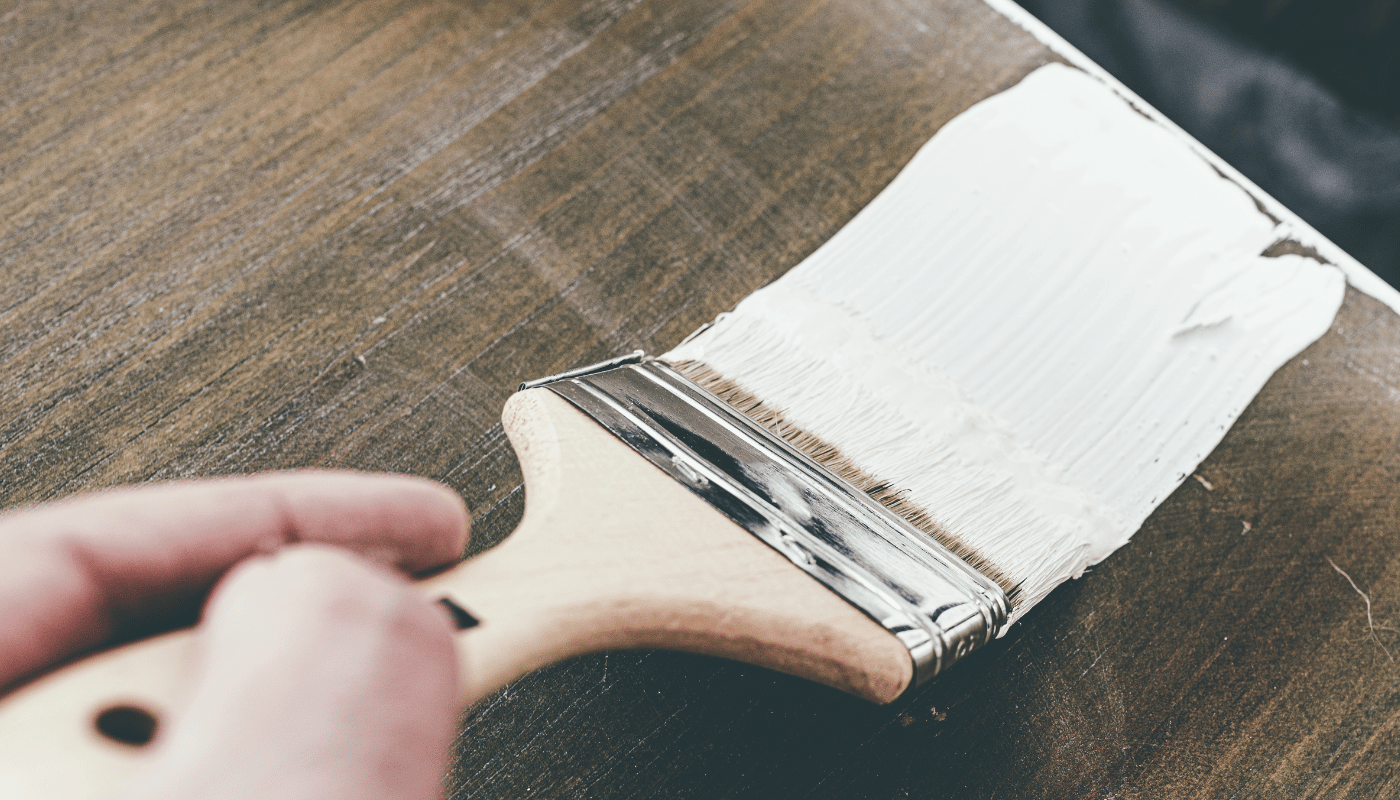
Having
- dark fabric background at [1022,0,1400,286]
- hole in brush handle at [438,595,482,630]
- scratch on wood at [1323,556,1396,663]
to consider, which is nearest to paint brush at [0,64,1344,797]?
hole in brush handle at [438,595,482,630]

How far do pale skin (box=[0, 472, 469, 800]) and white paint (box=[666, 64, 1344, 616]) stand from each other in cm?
35

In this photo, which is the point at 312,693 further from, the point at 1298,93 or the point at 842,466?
the point at 1298,93

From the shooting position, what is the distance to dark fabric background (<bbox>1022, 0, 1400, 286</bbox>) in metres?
1.01

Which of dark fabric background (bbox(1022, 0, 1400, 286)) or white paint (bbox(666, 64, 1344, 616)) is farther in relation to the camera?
dark fabric background (bbox(1022, 0, 1400, 286))

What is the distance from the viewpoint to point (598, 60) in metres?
0.87

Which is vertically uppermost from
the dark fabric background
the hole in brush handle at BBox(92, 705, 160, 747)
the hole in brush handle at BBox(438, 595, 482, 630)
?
the hole in brush handle at BBox(92, 705, 160, 747)

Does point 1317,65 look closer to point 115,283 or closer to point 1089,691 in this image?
point 1089,691

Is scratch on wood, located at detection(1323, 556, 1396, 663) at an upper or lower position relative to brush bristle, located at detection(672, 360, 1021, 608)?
lower

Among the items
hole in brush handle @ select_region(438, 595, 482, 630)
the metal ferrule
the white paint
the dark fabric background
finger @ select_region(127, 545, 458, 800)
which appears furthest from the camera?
the dark fabric background

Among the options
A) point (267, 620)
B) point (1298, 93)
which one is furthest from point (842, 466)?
point (1298, 93)

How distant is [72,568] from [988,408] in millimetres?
577

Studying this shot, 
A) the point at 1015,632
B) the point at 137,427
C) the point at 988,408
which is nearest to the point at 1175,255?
the point at 988,408

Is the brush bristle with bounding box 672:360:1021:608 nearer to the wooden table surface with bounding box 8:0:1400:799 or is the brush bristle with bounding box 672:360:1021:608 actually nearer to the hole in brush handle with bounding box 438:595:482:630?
the wooden table surface with bounding box 8:0:1400:799

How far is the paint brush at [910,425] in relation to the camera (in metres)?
0.45
